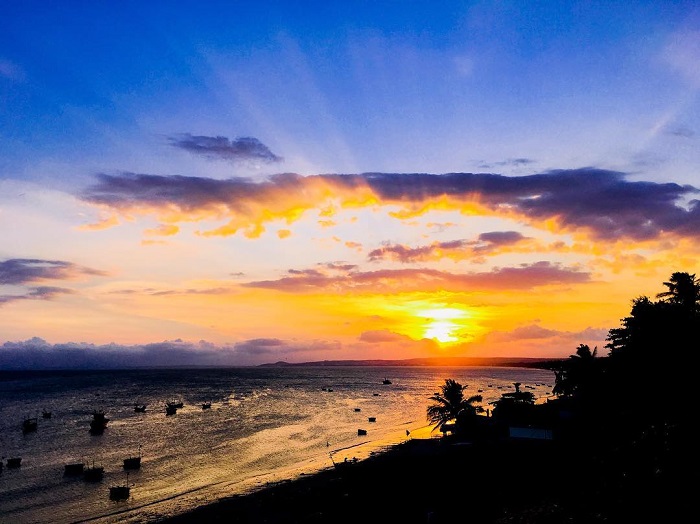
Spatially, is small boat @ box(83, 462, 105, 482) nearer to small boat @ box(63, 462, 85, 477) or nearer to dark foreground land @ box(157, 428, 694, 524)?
small boat @ box(63, 462, 85, 477)

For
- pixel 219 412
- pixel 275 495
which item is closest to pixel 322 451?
pixel 275 495

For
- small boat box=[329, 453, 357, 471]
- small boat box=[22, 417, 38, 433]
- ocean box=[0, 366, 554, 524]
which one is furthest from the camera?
small boat box=[22, 417, 38, 433]

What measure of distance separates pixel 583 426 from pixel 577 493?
22.4 meters

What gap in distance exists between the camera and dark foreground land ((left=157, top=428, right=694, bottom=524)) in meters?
20.8

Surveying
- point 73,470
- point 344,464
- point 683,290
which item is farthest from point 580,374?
point 73,470

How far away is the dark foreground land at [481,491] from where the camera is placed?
20.8m

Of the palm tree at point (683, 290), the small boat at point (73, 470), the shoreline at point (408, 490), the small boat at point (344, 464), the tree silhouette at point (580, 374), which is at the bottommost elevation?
the small boat at point (73, 470)

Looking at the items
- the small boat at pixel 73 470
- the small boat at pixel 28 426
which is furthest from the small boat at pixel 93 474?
the small boat at pixel 28 426

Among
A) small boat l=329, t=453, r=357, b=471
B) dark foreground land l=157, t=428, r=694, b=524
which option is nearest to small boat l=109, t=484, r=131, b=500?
dark foreground land l=157, t=428, r=694, b=524

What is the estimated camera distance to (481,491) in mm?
34344

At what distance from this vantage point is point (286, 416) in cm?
10325

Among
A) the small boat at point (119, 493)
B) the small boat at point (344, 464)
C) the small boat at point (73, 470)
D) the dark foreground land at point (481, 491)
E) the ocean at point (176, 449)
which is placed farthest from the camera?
the small boat at point (73, 470)

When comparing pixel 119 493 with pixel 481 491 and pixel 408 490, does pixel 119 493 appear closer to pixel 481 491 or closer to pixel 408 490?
pixel 408 490

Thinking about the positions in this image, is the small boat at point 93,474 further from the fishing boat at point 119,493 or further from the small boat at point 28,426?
the small boat at point 28,426
